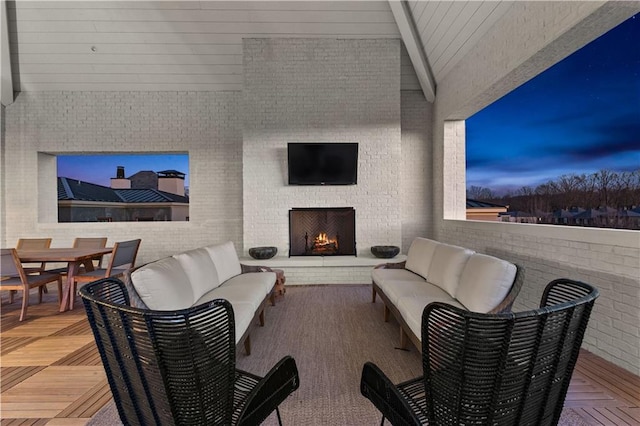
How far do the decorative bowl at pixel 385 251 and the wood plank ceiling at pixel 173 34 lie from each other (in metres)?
2.96

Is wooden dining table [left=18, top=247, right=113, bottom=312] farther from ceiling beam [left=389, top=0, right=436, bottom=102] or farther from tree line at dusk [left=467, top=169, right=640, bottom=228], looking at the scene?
tree line at dusk [left=467, top=169, right=640, bottom=228]

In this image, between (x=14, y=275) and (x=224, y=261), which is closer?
(x=224, y=261)

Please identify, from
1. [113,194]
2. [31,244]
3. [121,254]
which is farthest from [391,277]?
[113,194]

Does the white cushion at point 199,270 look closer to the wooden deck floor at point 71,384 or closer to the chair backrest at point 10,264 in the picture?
the wooden deck floor at point 71,384

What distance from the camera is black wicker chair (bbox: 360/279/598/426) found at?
87 centimetres

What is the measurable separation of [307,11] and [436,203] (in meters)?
3.84

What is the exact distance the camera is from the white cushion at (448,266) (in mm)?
2457

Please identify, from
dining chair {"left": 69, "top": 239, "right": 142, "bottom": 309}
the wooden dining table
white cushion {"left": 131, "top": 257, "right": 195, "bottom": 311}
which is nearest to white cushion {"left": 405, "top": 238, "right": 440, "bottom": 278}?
white cushion {"left": 131, "top": 257, "right": 195, "bottom": 311}

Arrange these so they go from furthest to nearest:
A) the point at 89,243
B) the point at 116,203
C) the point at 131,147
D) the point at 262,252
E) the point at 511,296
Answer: the point at 116,203 → the point at 131,147 → the point at 89,243 → the point at 262,252 → the point at 511,296

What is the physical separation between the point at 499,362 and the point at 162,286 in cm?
195

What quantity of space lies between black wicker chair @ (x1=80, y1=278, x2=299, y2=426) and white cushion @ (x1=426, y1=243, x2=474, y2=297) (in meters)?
1.97

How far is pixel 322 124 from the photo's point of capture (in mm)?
4934

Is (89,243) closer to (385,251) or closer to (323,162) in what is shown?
(323,162)

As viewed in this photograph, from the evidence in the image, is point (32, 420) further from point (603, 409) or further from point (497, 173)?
point (497, 173)
